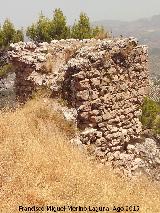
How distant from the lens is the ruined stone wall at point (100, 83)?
9.88 meters

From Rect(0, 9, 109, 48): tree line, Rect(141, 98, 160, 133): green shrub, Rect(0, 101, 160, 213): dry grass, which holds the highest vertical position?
Rect(0, 9, 109, 48): tree line

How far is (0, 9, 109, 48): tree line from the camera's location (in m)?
23.3

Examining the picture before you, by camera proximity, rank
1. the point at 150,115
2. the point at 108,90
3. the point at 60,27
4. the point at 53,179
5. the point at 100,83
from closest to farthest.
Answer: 1. the point at 53,179
2. the point at 100,83
3. the point at 108,90
4. the point at 150,115
5. the point at 60,27

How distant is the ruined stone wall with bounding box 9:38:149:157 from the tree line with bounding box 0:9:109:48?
36.2 feet

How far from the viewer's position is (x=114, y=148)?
10.4m

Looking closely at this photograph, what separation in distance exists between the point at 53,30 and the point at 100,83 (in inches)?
576

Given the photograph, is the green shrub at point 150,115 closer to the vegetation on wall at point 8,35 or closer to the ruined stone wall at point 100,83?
the ruined stone wall at point 100,83

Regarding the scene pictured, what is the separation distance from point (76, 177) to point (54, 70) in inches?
224

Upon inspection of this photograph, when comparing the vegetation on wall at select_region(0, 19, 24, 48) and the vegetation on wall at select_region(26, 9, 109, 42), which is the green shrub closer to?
the vegetation on wall at select_region(26, 9, 109, 42)

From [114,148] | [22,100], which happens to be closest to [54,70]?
[22,100]

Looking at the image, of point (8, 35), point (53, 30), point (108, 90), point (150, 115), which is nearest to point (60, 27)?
point (53, 30)

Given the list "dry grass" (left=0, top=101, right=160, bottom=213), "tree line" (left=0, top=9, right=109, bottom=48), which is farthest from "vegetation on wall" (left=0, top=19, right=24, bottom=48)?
"dry grass" (left=0, top=101, right=160, bottom=213)

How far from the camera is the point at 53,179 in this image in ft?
21.1

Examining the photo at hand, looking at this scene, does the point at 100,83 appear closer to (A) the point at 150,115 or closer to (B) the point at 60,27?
(A) the point at 150,115
